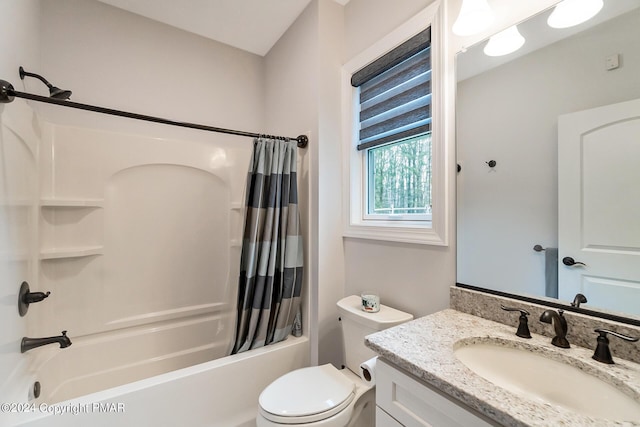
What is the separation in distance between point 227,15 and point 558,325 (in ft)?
8.02

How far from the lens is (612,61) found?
79cm

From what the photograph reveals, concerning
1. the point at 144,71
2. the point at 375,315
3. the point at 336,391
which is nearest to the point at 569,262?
the point at 375,315

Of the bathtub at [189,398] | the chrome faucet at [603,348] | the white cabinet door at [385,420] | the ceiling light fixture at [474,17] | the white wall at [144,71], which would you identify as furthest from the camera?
the white wall at [144,71]

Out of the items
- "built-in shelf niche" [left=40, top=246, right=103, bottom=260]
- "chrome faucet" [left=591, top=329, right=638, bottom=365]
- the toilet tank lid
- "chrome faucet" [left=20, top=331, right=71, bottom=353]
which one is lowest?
"chrome faucet" [left=20, top=331, right=71, bottom=353]

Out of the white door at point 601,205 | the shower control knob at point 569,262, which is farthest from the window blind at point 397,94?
the shower control knob at point 569,262

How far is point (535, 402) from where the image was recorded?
0.57 metres

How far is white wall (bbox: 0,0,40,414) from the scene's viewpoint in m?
1.01

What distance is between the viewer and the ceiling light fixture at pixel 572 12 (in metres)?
0.83

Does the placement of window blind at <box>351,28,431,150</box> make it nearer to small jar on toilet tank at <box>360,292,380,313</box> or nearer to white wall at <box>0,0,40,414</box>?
small jar on toilet tank at <box>360,292,380,313</box>

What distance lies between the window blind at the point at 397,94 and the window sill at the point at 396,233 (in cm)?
49

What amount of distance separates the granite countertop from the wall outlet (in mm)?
852

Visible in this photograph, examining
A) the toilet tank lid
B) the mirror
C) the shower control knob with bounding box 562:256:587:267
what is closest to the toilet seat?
the toilet tank lid

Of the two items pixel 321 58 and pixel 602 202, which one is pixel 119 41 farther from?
pixel 602 202

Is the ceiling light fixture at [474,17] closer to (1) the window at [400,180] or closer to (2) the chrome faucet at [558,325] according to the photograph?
→ (1) the window at [400,180]
